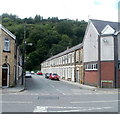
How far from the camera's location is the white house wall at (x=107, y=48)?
26.7m

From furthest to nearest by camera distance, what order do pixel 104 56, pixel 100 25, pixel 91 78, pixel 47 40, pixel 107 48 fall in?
pixel 47 40
pixel 100 25
pixel 91 78
pixel 104 56
pixel 107 48

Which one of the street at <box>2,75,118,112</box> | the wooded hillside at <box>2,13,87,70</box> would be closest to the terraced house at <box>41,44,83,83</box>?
the street at <box>2,75,118,112</box>

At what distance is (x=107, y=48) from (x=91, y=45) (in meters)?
3.64

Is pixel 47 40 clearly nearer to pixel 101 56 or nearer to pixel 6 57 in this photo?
pixel 101 56

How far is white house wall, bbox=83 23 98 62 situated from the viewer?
28.8m

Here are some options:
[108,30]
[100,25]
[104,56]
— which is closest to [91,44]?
[100,25]

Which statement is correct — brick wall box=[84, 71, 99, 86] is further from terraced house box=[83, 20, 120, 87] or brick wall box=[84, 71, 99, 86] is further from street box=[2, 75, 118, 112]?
street box=[2, 75, 118, 112]

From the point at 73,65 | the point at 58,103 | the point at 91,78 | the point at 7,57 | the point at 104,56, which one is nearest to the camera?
the point at 58,103

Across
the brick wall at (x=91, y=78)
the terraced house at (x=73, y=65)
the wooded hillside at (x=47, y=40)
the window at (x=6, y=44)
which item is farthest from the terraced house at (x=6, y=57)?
the wooded hillside at (x=47, y=40)

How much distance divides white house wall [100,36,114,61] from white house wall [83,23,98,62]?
1321 mm

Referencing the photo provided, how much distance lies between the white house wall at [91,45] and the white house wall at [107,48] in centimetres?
132

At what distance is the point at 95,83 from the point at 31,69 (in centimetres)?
7693

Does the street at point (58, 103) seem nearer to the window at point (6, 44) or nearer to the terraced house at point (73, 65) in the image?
the window at point (6, 44)

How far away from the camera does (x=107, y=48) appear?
27.0 metres
